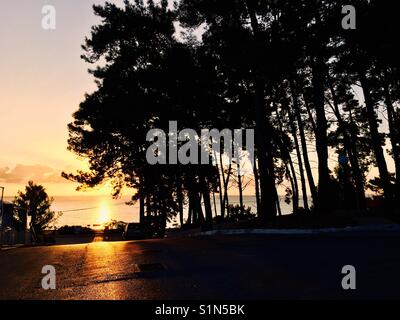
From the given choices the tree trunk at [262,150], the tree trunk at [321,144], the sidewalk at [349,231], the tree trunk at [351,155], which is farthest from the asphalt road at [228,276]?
the tree trunk at [351,155]

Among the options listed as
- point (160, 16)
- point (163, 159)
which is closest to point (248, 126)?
point (163, 159)

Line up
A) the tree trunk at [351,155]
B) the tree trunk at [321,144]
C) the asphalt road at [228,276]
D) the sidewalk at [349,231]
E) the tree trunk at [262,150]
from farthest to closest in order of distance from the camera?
the tree trunk at [351,155] < the tree trunk at [262,150] < the tree trunk at [321,144] < the sidewalk at [349,231] < the asphalt road at [228,276]

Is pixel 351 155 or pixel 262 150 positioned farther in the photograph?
pixel 351 155

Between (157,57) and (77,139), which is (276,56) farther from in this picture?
(77,139)

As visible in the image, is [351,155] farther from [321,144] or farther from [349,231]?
[349,231]

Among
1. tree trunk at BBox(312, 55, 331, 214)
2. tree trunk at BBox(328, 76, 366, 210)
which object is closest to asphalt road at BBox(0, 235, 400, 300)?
tree trunk at BBox(312, 55, 331, 214)

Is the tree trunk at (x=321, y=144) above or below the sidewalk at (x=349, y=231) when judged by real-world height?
above

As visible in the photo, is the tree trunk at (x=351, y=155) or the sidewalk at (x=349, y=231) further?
the tree trunk at (x=351, y=155)

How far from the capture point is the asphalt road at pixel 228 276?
21.5 feet

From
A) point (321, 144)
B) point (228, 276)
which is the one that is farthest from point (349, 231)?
point (228, 276)

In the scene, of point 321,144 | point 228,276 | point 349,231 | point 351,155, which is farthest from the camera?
point 351,155

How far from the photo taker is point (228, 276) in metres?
8.09

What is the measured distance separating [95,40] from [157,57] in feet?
16.9

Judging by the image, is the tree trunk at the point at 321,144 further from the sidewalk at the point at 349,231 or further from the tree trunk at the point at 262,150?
the sidewalk at the point at 349,231
